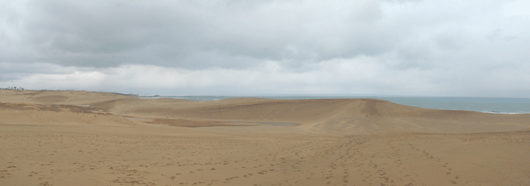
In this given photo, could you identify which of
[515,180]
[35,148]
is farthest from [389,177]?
[35,148]

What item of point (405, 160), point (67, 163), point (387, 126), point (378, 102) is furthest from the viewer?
point (378, 102)

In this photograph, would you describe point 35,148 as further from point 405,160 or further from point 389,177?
point 405,160

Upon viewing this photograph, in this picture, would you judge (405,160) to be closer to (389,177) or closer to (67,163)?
(389,177)

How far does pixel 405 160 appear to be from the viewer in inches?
334

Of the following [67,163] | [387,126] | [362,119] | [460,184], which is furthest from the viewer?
[362,119]

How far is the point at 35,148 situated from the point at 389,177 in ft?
36.2

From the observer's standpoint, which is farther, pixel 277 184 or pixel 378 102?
pixel 378 102

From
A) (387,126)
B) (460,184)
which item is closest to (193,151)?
(460,184)

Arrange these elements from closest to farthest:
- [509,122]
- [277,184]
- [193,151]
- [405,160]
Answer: [277,184], [405,160], [193,151], [509,122]

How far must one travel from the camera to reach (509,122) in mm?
23031

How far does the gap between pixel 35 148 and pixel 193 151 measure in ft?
16.7

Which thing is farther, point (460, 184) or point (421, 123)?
point (421, 123)

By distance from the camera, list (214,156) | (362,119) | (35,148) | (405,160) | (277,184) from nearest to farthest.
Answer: (277,184) → (405,160) → (35,148) → (214,156) → (362,119)

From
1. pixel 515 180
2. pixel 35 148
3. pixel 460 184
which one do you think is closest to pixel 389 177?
pixel 460 184
